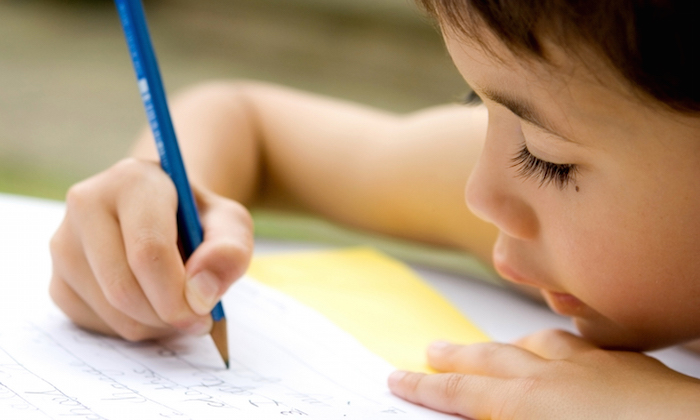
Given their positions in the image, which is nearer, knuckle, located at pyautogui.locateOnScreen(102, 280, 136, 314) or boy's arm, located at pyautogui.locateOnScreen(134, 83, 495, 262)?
knuckle, located at pyautogui.locateOnScreen(102, 280, 136, 314)

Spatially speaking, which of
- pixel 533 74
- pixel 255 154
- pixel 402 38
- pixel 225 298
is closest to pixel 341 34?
pixel 402 38

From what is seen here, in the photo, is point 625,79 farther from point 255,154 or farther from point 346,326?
point 255,154

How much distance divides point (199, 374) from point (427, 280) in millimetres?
322

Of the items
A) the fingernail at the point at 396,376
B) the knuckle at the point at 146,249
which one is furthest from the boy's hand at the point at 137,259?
the fingernail at the point at 396,376

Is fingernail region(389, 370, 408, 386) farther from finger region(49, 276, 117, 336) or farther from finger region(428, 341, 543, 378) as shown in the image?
finger region(49, 276, 117, 336)

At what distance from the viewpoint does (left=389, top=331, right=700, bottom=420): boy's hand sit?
34cm

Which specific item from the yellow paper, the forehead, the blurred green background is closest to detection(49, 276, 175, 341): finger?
the yellow paper

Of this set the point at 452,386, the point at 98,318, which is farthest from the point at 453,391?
the point at 98,318

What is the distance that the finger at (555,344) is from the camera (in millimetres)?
431

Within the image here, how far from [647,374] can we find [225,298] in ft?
0.91

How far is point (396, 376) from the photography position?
40cm

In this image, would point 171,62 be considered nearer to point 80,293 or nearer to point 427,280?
point 427,280

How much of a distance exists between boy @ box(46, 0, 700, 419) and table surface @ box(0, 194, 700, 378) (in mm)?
74

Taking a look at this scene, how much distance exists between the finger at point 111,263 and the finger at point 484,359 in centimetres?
16
